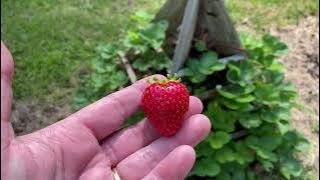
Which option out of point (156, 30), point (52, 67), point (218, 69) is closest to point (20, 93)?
point (52, 67)

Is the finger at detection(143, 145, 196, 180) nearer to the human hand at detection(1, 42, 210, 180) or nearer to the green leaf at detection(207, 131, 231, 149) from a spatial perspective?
the human hand at detection(1, 42, 210, 180)

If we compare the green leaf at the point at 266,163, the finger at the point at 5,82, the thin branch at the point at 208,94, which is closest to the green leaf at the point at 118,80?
the thin branch at the point at 208,94

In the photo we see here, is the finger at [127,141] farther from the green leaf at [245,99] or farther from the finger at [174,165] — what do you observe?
the green leaf at [245,99]

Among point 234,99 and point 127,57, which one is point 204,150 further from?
point 127,57

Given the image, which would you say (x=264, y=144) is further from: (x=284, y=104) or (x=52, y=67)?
(x=52, y=67)

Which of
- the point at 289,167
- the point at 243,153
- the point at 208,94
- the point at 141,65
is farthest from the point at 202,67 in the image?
the point at 289,167
